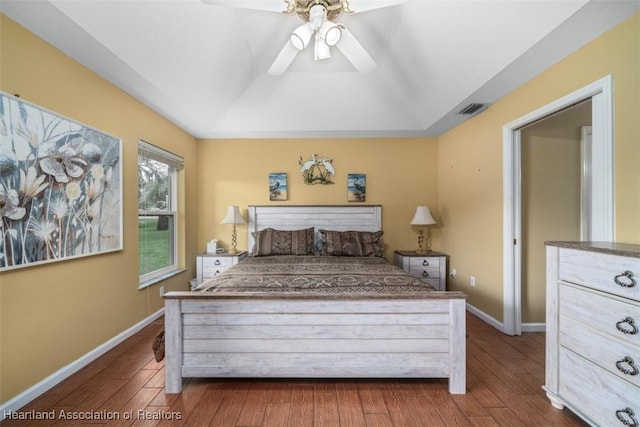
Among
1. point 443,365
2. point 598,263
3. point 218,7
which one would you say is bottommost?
point 443,365

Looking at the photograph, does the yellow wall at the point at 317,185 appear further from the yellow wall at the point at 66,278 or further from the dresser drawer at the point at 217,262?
the yellow wall at the point at 66,278

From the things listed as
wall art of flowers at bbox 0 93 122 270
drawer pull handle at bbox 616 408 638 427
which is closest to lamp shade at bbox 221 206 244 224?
wall art of flowers at bbox 0 93 122 270

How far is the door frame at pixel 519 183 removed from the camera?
1.73 meters

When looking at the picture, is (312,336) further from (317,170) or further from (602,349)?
(317,170)

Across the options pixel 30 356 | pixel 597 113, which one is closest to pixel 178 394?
pixel 30 356

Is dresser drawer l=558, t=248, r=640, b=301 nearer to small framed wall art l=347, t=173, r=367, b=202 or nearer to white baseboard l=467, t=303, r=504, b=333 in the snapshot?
white baseboard l=467, t=303, r=504, b=333

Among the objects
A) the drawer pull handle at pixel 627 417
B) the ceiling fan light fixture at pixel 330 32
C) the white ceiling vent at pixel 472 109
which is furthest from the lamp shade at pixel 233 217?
the drawer pull handle at pixel 627 417

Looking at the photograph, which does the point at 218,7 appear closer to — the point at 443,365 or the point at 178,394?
the point at 178,394

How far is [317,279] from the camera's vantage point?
225 centimetres

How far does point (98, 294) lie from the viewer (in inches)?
88.5

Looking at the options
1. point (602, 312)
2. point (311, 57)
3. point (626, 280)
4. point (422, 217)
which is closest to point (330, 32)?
point (311, 57)

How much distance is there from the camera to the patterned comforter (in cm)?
206

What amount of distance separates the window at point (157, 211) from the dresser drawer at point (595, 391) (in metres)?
3.51

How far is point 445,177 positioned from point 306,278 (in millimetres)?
2715
